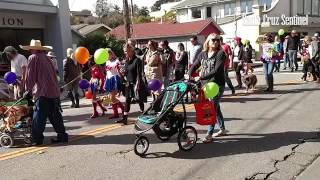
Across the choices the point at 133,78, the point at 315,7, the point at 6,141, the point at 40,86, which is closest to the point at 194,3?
the point at 315,7

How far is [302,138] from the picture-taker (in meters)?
8.95

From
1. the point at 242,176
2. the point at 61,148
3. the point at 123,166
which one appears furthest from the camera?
the point at 61,148

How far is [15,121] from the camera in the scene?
9086mm

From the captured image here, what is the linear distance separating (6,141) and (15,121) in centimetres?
39

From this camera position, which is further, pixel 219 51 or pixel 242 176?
pixel 219 51

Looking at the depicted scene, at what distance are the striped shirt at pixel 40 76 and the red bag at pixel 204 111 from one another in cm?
263

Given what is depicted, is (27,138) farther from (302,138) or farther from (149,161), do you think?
(302,138)

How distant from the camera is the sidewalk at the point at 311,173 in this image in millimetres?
6611

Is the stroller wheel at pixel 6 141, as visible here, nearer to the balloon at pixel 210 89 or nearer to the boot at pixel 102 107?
the balloon at pixel 210 89

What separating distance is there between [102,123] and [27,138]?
246 cm

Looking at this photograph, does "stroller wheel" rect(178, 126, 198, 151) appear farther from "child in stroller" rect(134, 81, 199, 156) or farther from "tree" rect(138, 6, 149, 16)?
"tree" rect(138, 6, 149, 16)

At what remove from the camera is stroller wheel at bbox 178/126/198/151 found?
8141mm

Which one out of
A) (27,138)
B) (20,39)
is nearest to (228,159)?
(27,138)

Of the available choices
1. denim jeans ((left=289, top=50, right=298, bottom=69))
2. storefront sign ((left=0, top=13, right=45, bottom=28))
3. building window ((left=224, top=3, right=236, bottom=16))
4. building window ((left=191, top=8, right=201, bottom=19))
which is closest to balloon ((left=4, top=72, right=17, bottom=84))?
storefront sign ((left=0, top=13, right=45, bottom=28))
